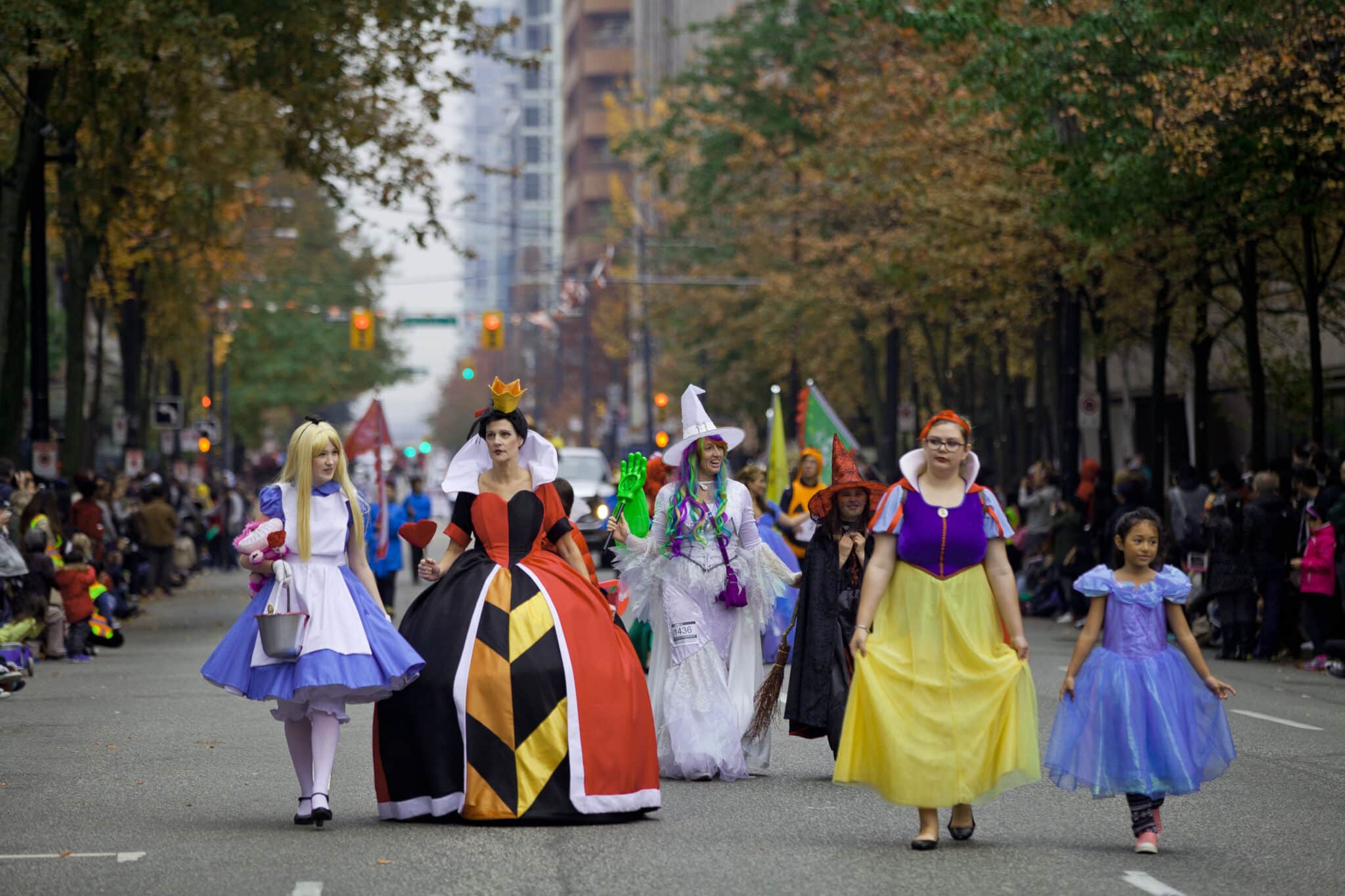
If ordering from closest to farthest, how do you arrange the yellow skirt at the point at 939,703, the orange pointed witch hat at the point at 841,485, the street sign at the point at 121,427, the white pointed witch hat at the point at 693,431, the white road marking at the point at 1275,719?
the yellow skirt at the point at 939,703, the orange pointed witch hat at the point at 841,485, the white pointed witch hat at the point at 693,431, the white road marking at the point at 1275,719, the street sign at the point at 121,427

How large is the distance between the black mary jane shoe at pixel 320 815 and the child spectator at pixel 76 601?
465 inches

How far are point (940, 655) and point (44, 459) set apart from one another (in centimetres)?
2016

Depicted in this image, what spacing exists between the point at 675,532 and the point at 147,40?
12.8 m

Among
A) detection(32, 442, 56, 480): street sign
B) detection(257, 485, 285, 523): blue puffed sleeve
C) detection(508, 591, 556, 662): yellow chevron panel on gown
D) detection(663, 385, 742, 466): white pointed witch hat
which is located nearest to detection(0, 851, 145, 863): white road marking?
detection(257, 485, 285, 523): blue puffed sleeve

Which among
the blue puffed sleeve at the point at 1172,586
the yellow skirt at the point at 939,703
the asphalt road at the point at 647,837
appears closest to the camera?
the asphalt road at the point at 647,837

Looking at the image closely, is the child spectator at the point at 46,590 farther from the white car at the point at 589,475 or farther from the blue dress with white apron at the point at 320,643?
the white car at the point at 589,475

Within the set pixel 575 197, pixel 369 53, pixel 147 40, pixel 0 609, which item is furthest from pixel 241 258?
pixel 575 197

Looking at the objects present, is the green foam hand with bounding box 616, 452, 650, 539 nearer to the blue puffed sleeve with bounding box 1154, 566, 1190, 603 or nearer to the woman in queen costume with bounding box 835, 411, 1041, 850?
the woman in queen costume with bounding box 835, 411, 1041, 850

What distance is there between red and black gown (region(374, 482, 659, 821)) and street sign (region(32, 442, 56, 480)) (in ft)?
60.6

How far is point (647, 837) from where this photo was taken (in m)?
8.76

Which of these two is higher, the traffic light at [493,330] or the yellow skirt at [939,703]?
the traffic light at [493,330]

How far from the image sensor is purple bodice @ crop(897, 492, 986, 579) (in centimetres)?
860

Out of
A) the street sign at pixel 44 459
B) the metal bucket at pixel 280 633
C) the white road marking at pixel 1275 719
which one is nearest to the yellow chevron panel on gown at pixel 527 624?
the metal bucket at pixel 280 633

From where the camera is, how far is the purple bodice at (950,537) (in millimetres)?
8602
